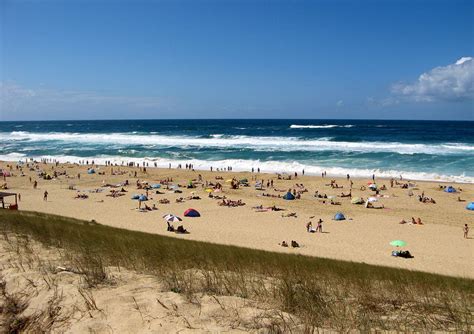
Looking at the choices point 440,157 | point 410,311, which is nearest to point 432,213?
point 410,311

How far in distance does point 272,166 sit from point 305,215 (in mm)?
22282

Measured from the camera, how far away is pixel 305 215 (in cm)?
2558

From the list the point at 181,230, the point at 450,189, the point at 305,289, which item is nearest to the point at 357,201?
the point at 450,189

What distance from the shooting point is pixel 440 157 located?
165ft

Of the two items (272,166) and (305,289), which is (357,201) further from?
(305,289)

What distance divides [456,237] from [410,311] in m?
17.8

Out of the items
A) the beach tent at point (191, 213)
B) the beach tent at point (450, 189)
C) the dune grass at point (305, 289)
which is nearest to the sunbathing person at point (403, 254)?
the dune grass at point (305, 289)

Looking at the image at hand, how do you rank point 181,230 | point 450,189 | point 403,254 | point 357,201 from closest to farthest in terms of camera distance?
point 403,254, point 181,230, point 357,201, point 450,189

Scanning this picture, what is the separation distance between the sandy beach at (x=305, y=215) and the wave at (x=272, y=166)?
3341 mm

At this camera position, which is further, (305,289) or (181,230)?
(181,230)

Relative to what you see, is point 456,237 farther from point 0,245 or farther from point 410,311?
point 0,245

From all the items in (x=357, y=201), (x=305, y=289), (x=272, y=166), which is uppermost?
(x=305, y=289)

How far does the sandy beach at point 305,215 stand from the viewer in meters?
18.1

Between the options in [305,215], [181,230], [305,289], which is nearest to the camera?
[305,289]
